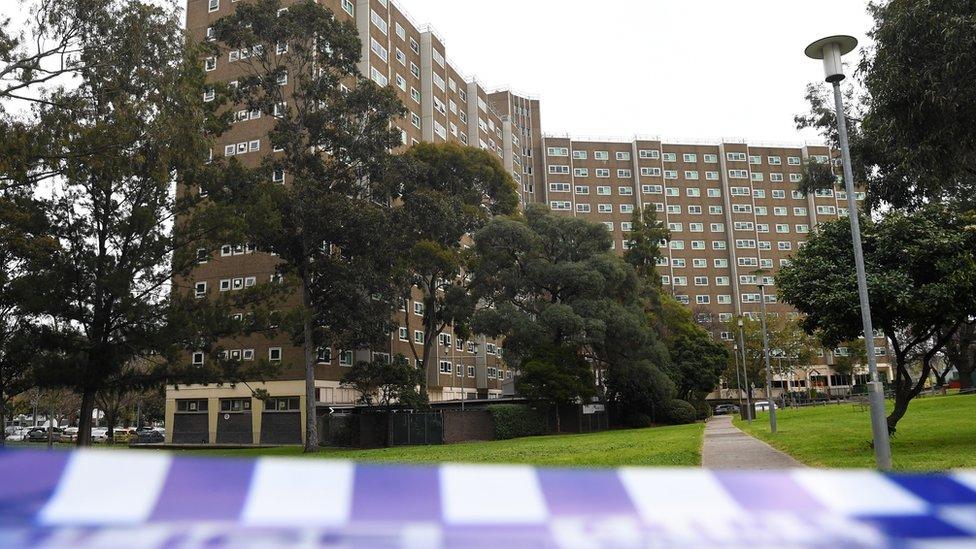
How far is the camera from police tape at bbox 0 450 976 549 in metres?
2.71

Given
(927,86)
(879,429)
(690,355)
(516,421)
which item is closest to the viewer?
(879,429)

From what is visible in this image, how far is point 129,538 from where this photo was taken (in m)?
2.63

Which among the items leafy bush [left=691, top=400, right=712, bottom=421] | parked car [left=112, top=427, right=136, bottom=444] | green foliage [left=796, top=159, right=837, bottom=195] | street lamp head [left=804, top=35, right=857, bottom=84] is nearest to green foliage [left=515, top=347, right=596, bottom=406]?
leafy bush [left=691, top=400, right=712, bottom=421]

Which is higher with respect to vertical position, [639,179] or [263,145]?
[639,179]

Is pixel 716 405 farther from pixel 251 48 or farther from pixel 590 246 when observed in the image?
pixel 251 48

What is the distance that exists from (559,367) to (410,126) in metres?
29.4

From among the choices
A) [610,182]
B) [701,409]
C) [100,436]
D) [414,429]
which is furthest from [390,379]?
[610,182]

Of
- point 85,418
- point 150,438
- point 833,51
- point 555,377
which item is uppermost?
point 833,51

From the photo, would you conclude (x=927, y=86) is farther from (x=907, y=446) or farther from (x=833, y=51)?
(x=907, y=446)

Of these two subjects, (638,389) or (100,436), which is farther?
(100,436)

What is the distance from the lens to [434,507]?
2969 mm

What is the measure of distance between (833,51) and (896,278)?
5218mm

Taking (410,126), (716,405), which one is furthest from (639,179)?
(410,126)

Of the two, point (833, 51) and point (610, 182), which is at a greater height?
point (610, 182)
